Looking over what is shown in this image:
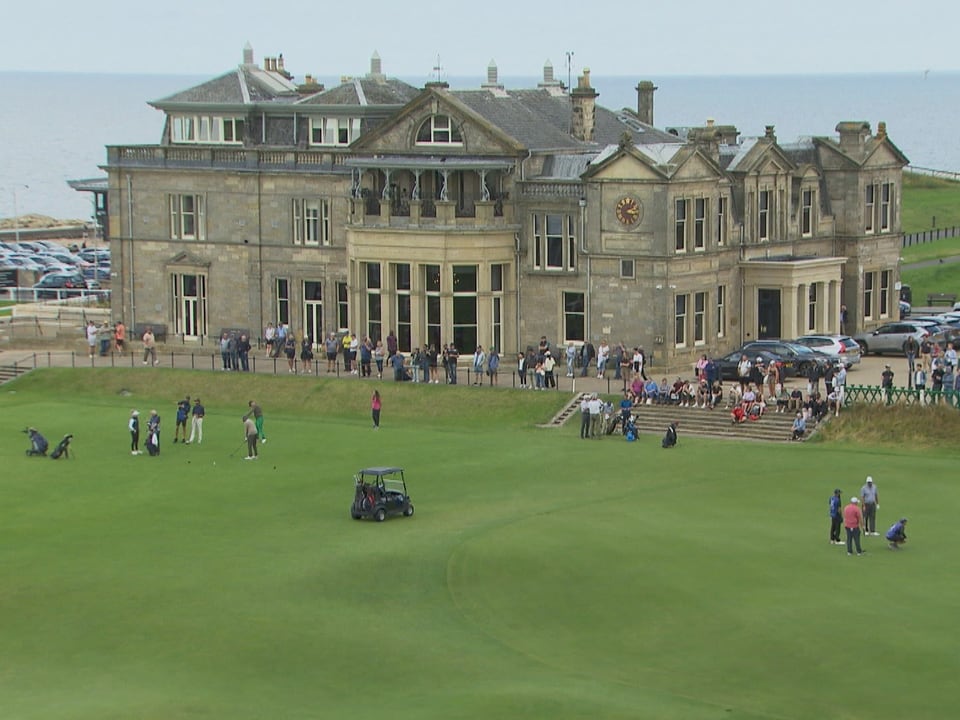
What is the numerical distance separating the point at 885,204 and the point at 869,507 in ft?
123

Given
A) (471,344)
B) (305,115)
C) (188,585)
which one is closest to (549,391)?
(471,344)

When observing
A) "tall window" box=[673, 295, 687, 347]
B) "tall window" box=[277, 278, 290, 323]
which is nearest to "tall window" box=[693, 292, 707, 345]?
"tall window" box=[673, 295, 687, 347]

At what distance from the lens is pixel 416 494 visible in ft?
187

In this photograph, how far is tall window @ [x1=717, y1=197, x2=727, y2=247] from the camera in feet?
253

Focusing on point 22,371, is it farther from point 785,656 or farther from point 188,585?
point 785,656

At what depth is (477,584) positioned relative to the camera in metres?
45.4

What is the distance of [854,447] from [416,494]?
48.4 ft

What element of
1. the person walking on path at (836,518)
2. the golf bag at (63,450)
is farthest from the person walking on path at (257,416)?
the person walking on path at (836,518)

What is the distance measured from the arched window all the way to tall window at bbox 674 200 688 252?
9.16 metres

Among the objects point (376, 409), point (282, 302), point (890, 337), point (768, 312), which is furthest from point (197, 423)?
point (890, 337)

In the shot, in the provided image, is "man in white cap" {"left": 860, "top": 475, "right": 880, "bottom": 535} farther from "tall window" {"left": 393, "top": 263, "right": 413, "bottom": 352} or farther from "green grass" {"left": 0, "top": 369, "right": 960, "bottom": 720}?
Result: "tall window" {"left": 393, "top": 263, "right": 413, "bottom": 352}

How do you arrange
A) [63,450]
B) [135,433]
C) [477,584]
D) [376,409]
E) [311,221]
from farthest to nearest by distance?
[311,221], [376,409], [135,433], [63,450], [477,584]

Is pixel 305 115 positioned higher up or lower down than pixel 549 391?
higher up

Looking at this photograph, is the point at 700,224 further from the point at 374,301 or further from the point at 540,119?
the point at 374,301
